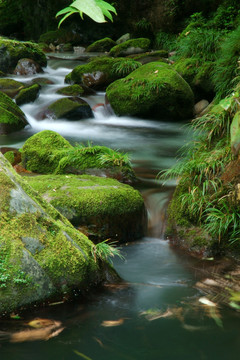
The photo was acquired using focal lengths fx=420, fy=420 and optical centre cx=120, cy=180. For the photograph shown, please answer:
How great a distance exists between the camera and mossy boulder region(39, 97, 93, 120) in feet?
32.1

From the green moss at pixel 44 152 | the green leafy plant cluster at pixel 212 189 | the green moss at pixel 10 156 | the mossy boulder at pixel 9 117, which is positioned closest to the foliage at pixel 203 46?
the mossy boulder at pixel 9 117

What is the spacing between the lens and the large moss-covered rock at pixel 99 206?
13.8 feet

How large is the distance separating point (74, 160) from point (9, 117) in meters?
3.94

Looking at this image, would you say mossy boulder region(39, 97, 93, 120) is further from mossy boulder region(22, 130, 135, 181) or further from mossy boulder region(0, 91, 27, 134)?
mossy boulder region(22, 130, 135, 181)

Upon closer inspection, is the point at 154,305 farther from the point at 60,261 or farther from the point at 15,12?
the point at 15,12

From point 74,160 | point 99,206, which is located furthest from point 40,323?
point 74,160

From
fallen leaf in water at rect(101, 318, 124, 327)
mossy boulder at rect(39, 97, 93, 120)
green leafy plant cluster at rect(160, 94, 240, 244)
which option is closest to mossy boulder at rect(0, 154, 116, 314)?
fallen leaf in water at rect(101, 318, 124, 327)

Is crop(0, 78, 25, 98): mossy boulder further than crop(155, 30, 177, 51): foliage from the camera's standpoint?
No

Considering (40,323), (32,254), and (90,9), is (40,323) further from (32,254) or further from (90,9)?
(90,9)

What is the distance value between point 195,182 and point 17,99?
725cm

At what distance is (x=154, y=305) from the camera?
3.06 metres

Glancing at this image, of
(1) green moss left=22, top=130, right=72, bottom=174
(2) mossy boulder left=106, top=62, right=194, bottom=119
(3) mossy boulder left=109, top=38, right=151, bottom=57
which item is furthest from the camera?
(3) mossy boulder left=109, top=38, right=151, bottom=57

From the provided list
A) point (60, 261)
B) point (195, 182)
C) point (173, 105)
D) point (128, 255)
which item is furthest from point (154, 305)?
point (173, 105)

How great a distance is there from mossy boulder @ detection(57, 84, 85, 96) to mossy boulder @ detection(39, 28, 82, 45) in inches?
379
